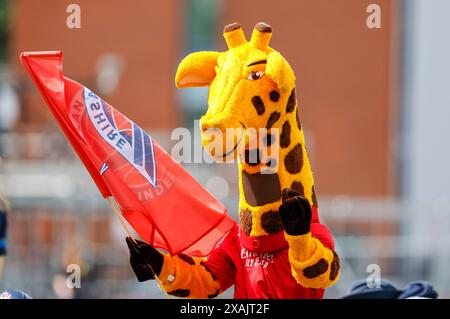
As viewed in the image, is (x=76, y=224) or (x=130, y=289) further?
(x=76, y=224)

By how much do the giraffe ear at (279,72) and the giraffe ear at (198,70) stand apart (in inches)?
10.1

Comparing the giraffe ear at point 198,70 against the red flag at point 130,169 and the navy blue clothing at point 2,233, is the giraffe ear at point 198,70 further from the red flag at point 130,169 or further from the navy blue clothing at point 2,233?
the navy blue clothing at point 2,233

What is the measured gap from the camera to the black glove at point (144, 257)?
138 inches

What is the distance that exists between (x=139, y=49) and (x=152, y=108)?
932 mm

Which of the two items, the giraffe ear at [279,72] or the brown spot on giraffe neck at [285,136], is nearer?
the giraffe ear at [279,72]

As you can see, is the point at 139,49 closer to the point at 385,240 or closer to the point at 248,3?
the point at 248,3

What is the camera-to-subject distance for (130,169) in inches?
137

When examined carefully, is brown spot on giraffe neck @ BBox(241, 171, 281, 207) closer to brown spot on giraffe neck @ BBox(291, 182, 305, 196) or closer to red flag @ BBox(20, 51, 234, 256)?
brown spot on giraffe neck @ BBox(291, 182, 305, 196)

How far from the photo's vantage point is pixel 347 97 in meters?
16.5

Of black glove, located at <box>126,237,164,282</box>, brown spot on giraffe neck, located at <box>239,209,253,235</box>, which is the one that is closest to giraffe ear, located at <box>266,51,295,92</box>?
brown spot on giraffe neck, located at <box>239,209,253,235</box>

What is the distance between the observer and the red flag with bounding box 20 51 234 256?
3.48 meters

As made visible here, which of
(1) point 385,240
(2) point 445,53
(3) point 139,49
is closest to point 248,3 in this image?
(3) point 139,49

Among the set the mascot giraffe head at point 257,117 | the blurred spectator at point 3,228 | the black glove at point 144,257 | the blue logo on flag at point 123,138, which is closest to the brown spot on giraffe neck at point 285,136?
the mascot giraffe head at point 257,117
